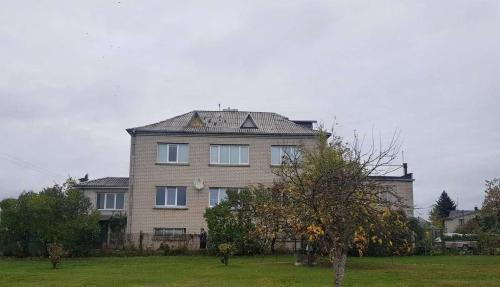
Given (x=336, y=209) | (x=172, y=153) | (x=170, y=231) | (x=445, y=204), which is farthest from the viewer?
(x=445, y=204)

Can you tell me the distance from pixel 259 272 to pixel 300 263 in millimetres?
4505

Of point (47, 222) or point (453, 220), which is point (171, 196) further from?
point (453, 220)

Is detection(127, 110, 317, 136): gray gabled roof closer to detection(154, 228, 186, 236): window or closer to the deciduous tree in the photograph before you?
detection(154, 228, 186, 236): window

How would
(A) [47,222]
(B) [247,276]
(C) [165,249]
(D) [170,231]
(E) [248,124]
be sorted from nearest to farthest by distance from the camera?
(B) [247,276] → (A) [47,222] → (C) [165,249] → (D) [170,231] → (E) [248,124]

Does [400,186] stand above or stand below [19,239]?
above

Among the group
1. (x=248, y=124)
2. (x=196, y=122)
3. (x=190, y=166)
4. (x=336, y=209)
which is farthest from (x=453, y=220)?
(x=336, y=209)

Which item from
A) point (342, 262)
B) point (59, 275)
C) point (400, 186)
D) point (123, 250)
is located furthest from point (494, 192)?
point (342, 262)

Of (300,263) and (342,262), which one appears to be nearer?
(342,262)

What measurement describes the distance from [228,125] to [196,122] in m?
2.26

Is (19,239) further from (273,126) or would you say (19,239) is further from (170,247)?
(273,126)

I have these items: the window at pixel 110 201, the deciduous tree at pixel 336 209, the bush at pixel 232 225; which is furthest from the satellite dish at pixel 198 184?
the deciduous tree at pixel 336 209

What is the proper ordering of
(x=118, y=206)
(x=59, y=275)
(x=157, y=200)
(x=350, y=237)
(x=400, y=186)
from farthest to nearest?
(x=400, y=186) → (x=118, y=206) → (x=157, y=200) → (x=59, y=275) → (x=350, y=237)

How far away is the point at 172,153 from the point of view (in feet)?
134

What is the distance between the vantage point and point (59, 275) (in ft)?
69.6
